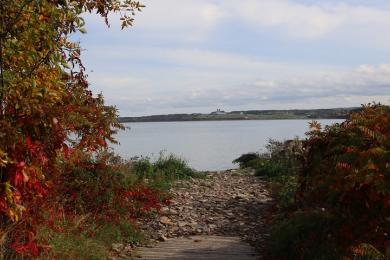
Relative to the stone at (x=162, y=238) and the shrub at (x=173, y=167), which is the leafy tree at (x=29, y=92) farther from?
the shrub at (x=173, y=167)

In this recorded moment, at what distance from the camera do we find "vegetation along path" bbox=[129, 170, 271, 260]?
7.59 metres

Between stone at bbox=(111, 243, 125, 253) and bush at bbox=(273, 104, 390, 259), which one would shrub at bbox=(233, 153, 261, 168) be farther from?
bush at bbox=(273, 104, 390, 259)

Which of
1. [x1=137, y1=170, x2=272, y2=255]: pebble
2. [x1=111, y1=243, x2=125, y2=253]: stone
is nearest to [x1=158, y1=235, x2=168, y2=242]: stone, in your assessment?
[x1=137, y1=170, x2=272, y2=255]: pebble

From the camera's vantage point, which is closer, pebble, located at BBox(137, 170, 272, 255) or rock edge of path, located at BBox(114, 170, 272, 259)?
rock edge of path, located at BBox(114, 170, 272, 259)

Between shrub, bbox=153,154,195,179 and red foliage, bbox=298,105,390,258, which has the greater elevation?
red foliage, bbox=298,105,390,258

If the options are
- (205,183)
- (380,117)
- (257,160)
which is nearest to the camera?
(380,117)

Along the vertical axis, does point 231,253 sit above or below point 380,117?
below

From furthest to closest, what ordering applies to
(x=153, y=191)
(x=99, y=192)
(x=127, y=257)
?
(x=153, y=191)
(x=99, y=192)
(x=127, y=257)

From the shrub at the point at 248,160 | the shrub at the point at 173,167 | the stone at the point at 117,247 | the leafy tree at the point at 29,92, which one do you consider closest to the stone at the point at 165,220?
the stone at the point at 117,247

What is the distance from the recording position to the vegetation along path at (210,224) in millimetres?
7586

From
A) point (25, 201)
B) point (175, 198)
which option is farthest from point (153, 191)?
point (25, 201)

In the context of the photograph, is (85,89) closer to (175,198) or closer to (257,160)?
(175,198)

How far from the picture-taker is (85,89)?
752 centimetres

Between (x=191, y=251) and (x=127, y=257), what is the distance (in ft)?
2.92
